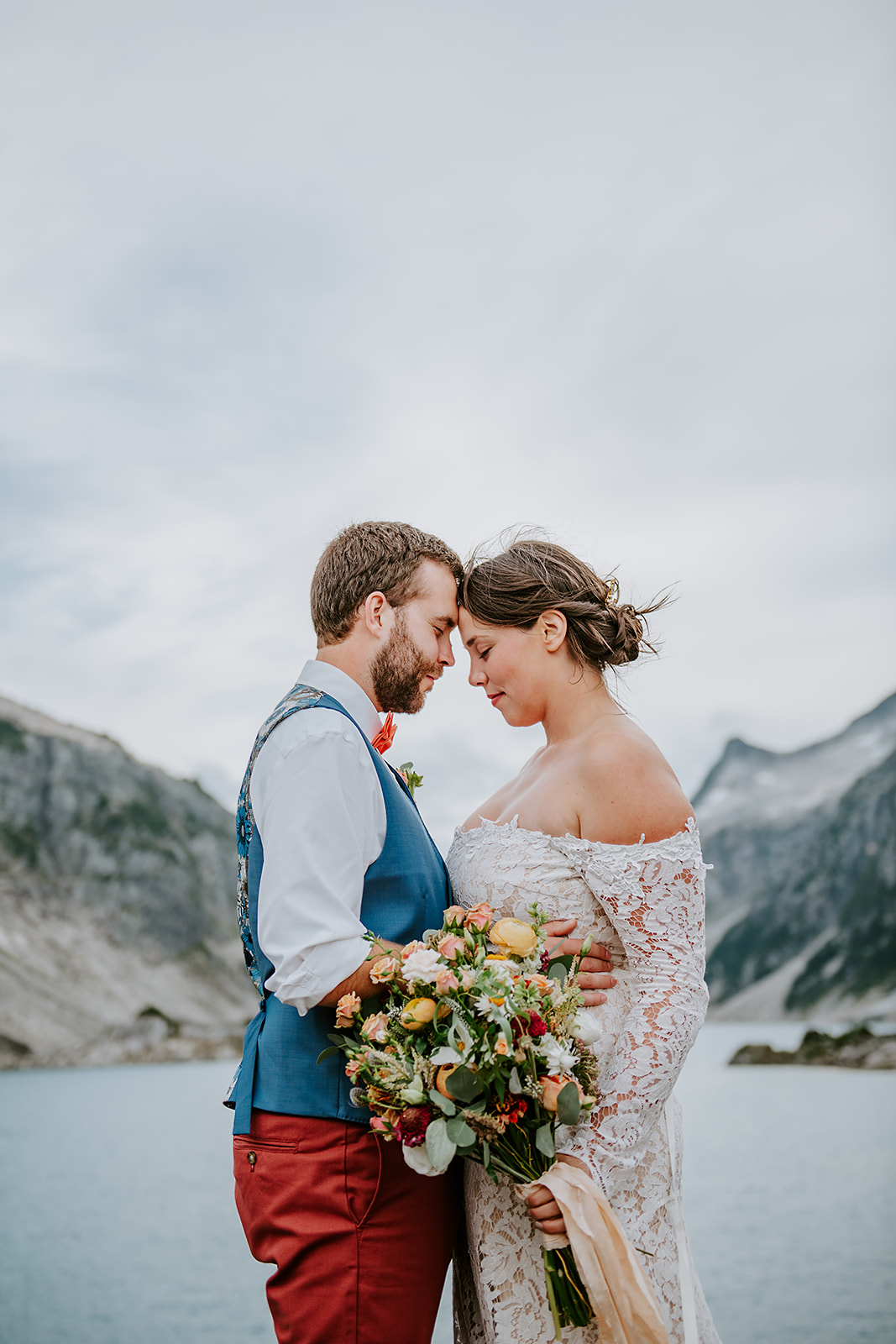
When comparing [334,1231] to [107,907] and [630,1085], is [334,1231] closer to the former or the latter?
[630,1085]

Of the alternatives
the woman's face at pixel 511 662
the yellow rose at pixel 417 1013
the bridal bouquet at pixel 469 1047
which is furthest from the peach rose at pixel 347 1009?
the woman's face at pixel 511 662

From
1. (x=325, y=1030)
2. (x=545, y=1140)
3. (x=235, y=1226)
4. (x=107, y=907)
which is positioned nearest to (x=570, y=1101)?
(x=545, y=1140)

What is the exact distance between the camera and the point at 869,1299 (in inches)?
574

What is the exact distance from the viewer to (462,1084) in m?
2.53

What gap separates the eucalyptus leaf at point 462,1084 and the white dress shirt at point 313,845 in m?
0.37

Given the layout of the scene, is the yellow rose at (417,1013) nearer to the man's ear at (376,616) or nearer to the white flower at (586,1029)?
the white flower at (586,1029)

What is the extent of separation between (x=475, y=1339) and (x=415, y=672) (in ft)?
6.84

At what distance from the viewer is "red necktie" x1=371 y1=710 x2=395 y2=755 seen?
144 inches

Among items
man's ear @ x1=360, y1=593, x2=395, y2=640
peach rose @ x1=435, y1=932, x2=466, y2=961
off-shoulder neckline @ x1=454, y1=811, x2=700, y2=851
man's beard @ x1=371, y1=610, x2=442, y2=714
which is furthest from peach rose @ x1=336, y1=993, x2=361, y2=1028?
man's ear @ x1=360, y1=593, x2=395, y2=640

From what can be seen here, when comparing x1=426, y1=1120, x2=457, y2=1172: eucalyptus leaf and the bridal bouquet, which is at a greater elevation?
the bridal bouquet

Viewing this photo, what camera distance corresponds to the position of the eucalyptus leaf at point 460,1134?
2529 mm

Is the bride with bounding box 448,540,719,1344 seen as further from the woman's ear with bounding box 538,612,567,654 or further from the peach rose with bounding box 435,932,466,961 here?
the peach rose with bounding box 435,932,466,961

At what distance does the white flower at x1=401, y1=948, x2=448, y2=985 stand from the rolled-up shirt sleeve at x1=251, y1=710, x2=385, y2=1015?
0.20m

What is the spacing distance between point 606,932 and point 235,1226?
71.0 feet
